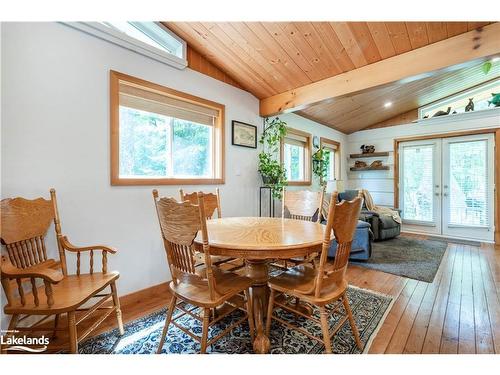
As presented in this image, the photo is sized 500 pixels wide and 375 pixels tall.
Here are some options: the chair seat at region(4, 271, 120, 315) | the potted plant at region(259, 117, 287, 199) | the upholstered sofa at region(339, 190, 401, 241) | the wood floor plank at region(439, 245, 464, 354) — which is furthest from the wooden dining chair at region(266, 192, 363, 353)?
the upholstered sofa at region(339, 190, 401, 241)

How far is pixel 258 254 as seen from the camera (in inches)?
51.5

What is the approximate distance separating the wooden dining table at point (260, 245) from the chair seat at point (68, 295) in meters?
0.70

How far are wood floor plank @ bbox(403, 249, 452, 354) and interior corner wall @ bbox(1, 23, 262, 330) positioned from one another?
7.14 ft

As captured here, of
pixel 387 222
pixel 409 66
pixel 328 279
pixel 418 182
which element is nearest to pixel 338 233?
pixel 328 279

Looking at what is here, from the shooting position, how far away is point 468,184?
4551mm

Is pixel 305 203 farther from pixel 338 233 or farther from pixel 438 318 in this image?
pixel 438 318

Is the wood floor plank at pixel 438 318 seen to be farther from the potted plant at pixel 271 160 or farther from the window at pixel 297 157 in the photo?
the window at pixel 297 157

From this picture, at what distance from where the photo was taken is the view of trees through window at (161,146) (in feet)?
7.51

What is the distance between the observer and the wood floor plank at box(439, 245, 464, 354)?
155 cm

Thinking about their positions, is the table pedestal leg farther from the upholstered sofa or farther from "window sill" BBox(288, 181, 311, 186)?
the upholstered sofa

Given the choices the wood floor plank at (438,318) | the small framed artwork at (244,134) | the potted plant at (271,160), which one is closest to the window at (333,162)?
the potted plant at (271,160)

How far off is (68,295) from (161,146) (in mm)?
1597

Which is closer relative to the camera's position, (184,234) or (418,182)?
(184,234)
